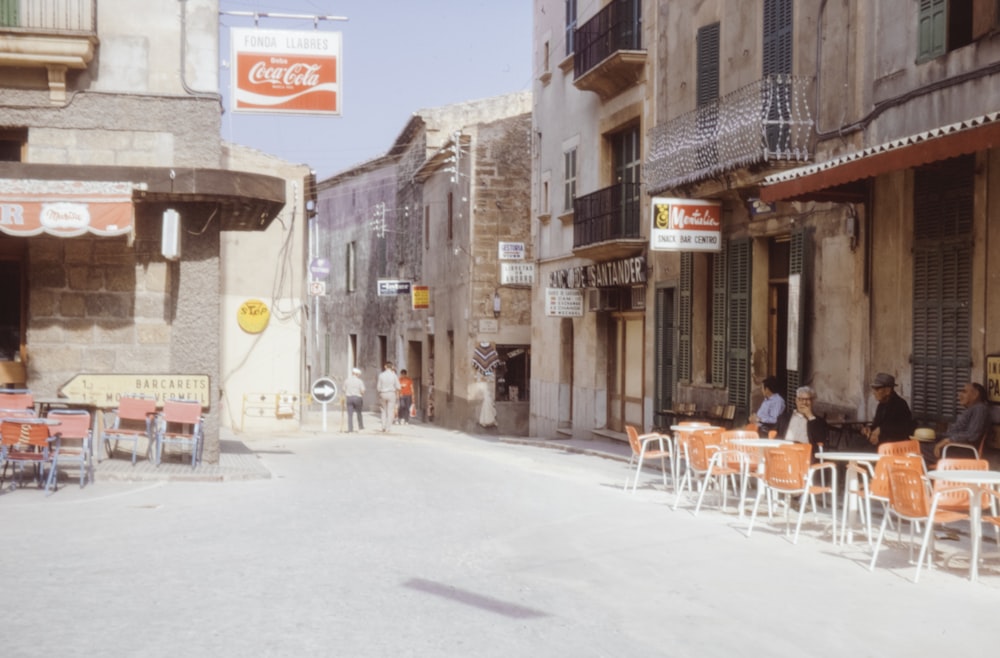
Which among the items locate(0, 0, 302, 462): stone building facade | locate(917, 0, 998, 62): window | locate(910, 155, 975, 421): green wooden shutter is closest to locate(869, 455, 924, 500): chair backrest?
locate(910, 155, 975, 421): green wooden shutter

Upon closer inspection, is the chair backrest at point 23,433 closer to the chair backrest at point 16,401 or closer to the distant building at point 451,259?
the chair backrest at point 16,401

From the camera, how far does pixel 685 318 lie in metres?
21.2

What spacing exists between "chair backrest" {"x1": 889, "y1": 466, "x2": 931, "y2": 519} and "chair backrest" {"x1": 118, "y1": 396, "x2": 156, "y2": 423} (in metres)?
10.2

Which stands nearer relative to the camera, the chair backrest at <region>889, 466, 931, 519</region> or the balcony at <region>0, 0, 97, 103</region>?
the chair backrest at <region>889, 466, 931, 519</region>

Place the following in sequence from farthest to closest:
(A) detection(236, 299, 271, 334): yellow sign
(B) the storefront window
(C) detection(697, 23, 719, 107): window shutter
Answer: (B) the storefront window, (A) detection(236, 299, 271, 334): yellow sign, (C) detection(697, 23, 719, 107): window shutter

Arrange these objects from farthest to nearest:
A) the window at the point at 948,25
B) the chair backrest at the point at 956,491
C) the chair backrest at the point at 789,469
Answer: the window at the point at 948,25, the chair backrest at the point at 789,469, the chair backrest at the point at 956,491

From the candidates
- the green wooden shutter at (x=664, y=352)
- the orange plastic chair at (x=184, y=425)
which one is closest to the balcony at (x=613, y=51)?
the green wooden shutter at (x=664, y=352)

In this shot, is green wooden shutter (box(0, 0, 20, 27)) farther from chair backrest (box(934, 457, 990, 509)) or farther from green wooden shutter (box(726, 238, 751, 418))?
chair backrest (box(934, 457, 990, 509))

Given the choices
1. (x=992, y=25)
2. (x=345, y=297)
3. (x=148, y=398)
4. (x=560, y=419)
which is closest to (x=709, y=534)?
(x=992, y=25)

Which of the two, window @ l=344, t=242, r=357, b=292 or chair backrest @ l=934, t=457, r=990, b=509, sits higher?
window @ l=344, t=242, r=357, b=292

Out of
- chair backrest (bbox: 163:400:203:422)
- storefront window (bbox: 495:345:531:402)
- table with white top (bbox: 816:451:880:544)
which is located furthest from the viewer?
storefront window (bbox: 495:345:531:402)

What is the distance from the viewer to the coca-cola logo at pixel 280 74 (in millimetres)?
15984

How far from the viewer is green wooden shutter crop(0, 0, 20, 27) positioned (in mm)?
16234

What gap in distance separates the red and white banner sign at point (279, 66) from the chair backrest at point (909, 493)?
978cm
